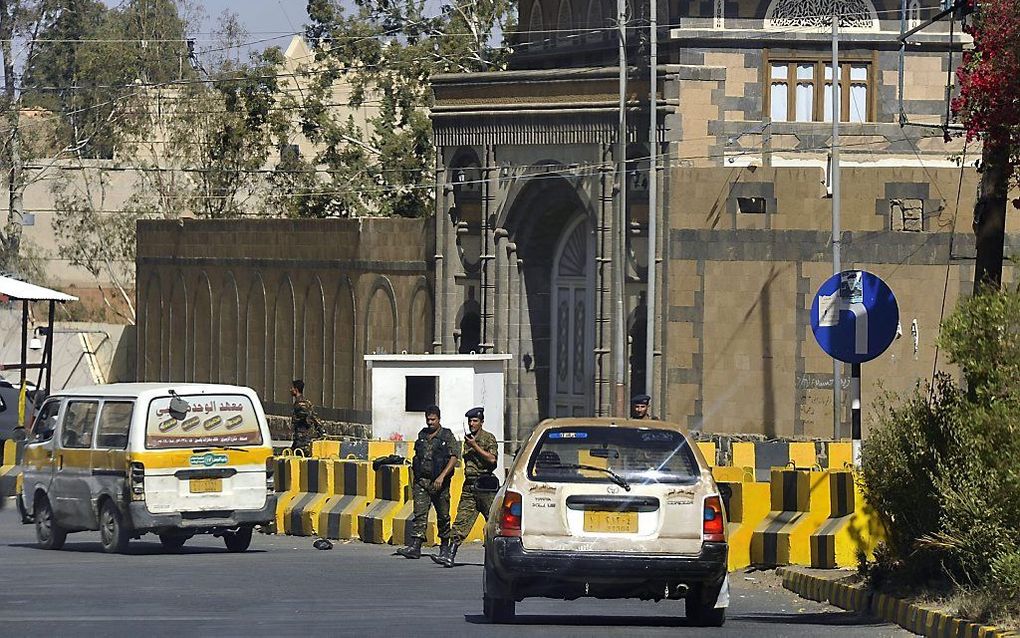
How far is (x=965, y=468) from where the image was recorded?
12820mm

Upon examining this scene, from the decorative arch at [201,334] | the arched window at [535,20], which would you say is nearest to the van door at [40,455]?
the arched window at [535,20]

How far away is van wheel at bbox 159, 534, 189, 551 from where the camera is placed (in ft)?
67.2

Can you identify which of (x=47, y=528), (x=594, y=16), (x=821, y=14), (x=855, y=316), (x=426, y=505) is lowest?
(x=47, y=528)

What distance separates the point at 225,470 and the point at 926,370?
18.7m

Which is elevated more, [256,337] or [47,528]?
[256,337]

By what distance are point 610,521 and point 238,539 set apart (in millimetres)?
8731

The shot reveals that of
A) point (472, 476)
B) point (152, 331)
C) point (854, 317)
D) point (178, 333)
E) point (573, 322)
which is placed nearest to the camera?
point (854, 317)

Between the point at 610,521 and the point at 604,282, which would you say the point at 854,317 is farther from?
the point at 604,282

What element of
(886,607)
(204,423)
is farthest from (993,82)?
(204,423)

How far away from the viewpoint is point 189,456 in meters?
19.6

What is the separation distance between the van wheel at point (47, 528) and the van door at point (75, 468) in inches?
5.0

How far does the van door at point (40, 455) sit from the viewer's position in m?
20.8

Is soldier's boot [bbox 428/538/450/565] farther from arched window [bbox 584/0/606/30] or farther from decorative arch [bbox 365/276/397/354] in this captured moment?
arched window [bbox 584/0/606/30]

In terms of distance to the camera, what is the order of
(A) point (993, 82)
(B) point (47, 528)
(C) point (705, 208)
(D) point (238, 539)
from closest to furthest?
(A) point (993, 82) < (D) point (238, 539) < (B) point (47, 528) < (C) point (705, 208)
